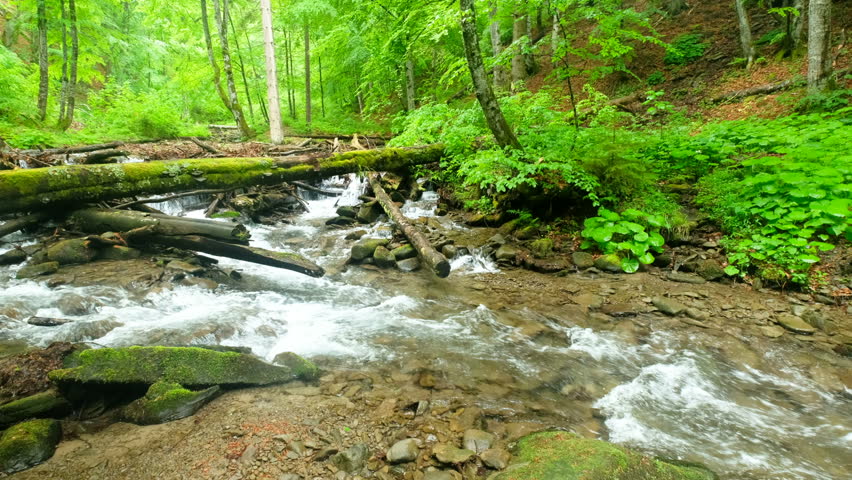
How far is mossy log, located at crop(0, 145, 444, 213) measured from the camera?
213 inches

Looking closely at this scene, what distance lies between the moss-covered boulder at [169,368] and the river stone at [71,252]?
3.56m

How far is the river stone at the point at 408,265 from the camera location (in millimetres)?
6702

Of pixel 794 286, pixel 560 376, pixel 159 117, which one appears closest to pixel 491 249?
pixel 560 376

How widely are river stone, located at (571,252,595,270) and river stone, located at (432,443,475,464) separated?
14.3 ft

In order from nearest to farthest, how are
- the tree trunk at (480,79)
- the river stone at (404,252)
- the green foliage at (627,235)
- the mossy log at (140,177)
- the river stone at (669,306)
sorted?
the river stone at (669,306) < the mossy log at (140,177) < the green foliage at (627,235) < the tree trunk at (480,79) < the river stone at (404,252)

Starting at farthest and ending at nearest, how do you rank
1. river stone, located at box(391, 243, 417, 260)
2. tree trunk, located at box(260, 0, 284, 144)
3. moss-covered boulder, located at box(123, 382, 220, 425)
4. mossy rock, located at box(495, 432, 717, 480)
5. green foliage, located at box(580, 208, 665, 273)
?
tree trunk, located at box(260, 0, 284, 144) → river stone, located at box(391, 243, 417, 260) → green foliage, located at box(580, 208, 665, 273) → moss-covered boulder, located at box(123, 382, 220, 425) → mossy rock, located at box(495, 432, 717, 480)

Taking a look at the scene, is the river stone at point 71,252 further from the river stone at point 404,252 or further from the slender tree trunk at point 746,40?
the slender tree trunk at point 746,40

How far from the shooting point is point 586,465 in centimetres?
220

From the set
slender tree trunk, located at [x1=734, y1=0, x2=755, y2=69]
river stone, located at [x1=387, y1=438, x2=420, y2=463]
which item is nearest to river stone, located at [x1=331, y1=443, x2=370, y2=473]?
river stone, located at [x1=387, y1=438, x2=420, y2=463]

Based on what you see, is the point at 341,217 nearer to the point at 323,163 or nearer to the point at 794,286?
the point at 323,163

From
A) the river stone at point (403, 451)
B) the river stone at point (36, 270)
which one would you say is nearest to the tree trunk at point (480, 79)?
the river stone at point (403, 451)

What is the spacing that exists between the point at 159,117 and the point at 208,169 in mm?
11205

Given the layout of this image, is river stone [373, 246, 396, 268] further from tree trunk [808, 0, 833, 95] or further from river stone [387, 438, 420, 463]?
tree trunk [808, 0, 833, 95]

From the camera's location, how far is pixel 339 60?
18.9 m
